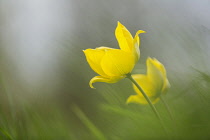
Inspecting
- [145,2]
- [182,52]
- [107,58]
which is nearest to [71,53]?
[107,58]

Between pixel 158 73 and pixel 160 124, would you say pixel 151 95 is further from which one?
pixel 160 124

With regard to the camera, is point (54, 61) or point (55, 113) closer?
point (55, 113)

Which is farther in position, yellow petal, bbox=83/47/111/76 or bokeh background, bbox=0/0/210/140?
yellow petal, bbox=83/47/111/76

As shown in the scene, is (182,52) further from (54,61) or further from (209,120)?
(54,61)

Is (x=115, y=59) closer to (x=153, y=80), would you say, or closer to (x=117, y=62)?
(x=117, y=62)

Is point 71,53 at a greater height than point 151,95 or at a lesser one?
greater

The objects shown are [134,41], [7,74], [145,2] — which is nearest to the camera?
[134,41]

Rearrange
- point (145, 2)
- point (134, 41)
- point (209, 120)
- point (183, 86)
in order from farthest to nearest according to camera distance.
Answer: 1. point (145, 2)
2. point (134, 41)
3. point (183, 86)
4. point (209, 120)

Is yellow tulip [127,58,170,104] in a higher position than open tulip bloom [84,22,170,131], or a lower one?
lower

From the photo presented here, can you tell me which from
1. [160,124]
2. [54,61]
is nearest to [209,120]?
[160,124]
